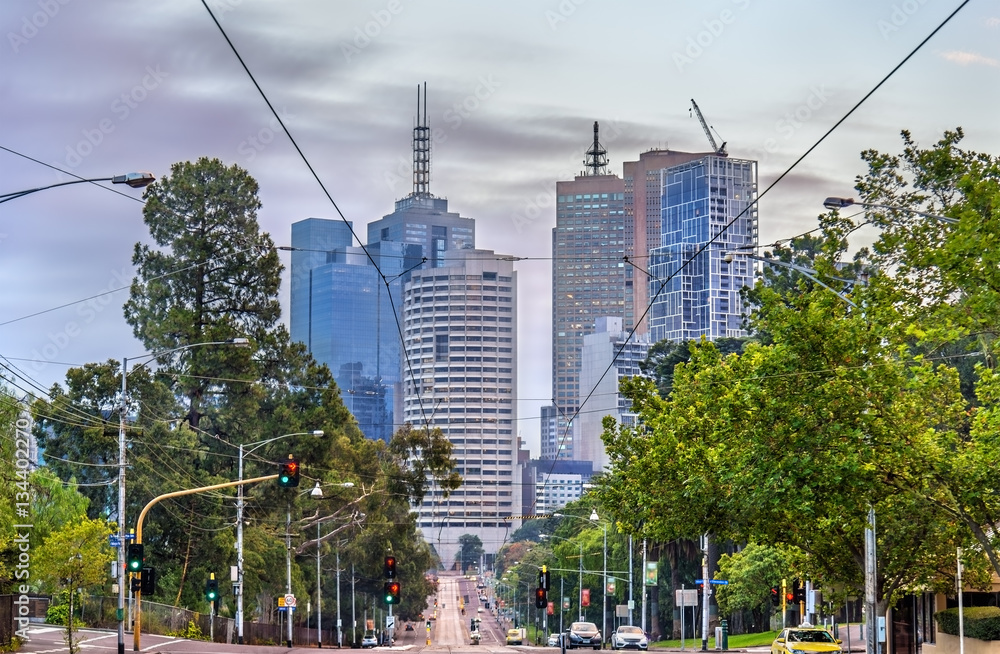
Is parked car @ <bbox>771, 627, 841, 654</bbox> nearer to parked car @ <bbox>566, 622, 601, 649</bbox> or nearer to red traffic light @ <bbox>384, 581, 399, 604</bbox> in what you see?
parked car @ <bbox>566, 622, 601, 649</bbox>

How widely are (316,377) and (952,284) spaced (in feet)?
183

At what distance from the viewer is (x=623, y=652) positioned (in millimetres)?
52656

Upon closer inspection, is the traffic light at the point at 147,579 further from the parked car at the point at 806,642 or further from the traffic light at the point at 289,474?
the parked car at the point at 806,642

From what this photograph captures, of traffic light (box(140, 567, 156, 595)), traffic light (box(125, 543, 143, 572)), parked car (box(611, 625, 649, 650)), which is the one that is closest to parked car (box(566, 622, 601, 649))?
parked car (box(611, 625, 649, 650))

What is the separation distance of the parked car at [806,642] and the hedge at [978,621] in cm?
392

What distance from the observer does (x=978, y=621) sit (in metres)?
38.0

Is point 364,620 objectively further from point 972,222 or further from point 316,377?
point 972,222

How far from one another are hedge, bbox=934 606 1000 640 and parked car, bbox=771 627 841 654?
3.92 m

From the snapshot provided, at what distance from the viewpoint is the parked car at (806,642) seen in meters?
37.3

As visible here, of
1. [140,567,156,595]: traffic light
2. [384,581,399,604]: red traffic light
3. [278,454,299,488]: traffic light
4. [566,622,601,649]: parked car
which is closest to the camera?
[278,454,299,488]: traffic light

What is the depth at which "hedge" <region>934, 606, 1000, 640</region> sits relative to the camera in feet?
123

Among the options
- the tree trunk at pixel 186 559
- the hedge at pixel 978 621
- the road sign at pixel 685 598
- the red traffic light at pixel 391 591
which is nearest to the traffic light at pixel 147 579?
the red traffic light at pixel 391 591

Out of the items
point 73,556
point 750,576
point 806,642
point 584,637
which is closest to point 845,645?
point 584,637

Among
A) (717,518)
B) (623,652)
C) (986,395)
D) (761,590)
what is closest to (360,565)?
(761,590)
